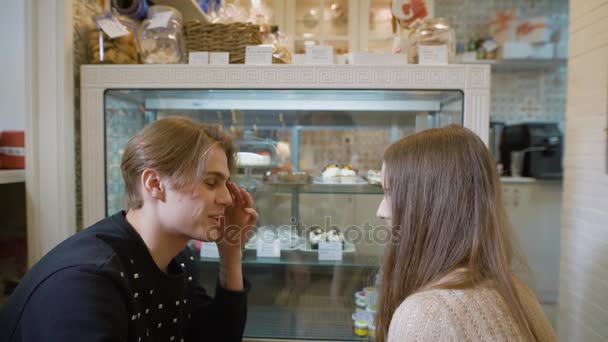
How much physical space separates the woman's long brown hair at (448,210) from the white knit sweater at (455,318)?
54 mm

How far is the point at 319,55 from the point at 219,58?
15.7 inches

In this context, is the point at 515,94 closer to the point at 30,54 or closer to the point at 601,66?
the point at 601,66

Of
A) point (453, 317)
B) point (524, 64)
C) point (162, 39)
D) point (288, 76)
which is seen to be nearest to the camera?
point (453, 317)

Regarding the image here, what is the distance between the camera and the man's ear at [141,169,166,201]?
87cm

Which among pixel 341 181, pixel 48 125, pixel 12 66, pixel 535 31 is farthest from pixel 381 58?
pixel 535 31

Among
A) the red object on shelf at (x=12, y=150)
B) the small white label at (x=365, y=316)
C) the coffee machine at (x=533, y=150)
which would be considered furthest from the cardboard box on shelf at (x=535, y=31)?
the red object on shelf at (x=12, y=150)

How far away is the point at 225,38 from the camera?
1.48 meters

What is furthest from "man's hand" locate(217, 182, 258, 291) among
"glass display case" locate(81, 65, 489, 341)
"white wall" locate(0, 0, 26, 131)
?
"white wall" locate(0, 0, 26, 131)

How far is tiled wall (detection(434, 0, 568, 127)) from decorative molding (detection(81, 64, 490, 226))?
2.70 metres

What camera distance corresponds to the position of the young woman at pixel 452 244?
0.70 m

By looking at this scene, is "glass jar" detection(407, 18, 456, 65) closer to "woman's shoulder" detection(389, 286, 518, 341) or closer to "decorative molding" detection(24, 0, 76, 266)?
"woman's shoulder" detection(389, 286, 518, 341)

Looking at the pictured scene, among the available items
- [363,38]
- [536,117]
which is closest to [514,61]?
[536,117]

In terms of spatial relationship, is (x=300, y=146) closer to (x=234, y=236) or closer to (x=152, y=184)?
(x=234, y=236)

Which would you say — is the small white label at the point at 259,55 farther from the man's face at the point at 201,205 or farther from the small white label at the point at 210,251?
the small white label at the point at 210,251
